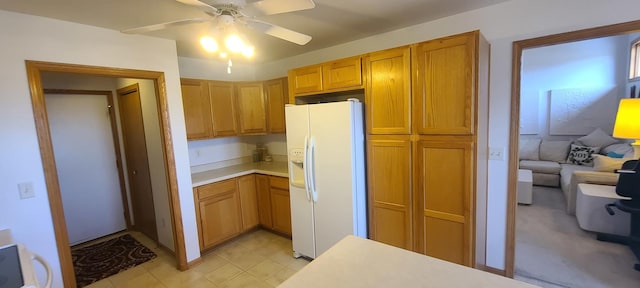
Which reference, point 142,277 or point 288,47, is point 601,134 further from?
point 142,277

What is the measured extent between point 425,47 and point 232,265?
2.80 metres

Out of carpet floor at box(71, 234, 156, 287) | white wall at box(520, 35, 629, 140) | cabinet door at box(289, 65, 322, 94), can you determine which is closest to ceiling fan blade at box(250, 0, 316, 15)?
cabinet door at box(289, 65, 322, 94)

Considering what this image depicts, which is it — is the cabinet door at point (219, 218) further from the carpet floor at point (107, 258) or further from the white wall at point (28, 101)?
the white wall at point (28, 101)

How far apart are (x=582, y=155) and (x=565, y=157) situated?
0.95 ft

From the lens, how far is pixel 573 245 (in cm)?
284

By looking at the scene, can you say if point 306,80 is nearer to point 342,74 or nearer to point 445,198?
point 342,74

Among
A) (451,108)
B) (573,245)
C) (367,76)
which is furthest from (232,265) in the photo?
(573,245)

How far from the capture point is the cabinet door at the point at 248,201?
3.32 m

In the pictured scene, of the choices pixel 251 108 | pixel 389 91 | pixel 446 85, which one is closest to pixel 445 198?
pixel 446 85

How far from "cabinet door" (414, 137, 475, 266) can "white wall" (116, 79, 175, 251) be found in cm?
259

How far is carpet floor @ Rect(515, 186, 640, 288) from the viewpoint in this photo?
2.26 metres

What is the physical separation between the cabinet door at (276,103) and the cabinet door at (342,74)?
0.88 m

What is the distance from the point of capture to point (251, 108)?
11.7ft

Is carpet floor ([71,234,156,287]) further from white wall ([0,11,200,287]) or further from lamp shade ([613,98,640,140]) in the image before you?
lamp shade ([613,98,640,140])
